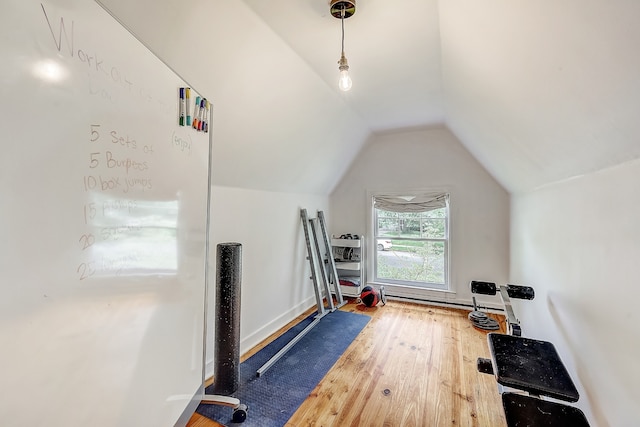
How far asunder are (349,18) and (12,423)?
2.07 metres

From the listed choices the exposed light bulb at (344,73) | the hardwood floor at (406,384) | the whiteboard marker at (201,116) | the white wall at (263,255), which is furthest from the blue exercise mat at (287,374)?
the exposed light bulb at (344,73)

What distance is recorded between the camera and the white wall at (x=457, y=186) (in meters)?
3.61

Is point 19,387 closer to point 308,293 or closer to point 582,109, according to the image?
point 582,109

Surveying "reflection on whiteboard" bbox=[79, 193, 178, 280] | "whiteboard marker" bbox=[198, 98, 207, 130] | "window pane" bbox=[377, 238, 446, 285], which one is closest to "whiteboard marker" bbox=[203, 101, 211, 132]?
"whiteboard marker" bbox=[198, 98, 207, 130]

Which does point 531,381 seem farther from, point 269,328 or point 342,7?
point 269,328

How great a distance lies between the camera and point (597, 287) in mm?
1177

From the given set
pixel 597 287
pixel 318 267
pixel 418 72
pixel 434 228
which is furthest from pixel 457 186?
pixel 597 287

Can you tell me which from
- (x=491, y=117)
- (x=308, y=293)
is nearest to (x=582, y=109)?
(x=491, y=117)

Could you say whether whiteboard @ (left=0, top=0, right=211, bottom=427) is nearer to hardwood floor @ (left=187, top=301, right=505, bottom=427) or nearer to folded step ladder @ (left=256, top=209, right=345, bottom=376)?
hardwood floor @ (left=187, top=301, right=505, bottom=427)

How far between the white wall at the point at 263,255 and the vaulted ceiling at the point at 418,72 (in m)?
0.20

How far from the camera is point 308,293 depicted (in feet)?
12.5

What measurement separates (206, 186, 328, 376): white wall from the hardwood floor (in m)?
0.25

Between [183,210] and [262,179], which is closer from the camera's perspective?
[183,210]

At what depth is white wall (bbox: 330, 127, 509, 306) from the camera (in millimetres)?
3613
